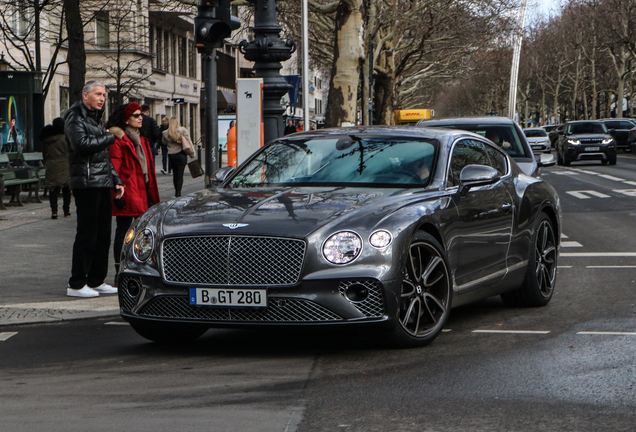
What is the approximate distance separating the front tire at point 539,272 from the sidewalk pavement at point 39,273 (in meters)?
3.04

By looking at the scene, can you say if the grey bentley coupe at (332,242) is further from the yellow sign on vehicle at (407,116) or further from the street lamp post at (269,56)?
the yellow sign on vehicle at (407,116)

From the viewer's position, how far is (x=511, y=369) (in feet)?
18.7

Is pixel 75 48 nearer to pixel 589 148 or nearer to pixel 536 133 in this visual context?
pixel 589 148

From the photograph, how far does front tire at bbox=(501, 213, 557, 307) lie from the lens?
26.4 feet

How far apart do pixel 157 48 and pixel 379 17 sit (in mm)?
17473

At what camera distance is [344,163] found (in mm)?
7180

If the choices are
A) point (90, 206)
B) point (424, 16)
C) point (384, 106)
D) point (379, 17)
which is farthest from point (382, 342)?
point (384, 106)

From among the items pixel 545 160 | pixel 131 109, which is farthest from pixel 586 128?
pixel 131 109

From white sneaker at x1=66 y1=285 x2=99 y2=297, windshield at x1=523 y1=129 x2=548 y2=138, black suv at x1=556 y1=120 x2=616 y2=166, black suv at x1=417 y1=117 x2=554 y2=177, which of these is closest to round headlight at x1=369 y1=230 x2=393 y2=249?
white sneaker at x1=66 y1=285 x2=99 y2=297

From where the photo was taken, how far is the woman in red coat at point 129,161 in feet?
30.6

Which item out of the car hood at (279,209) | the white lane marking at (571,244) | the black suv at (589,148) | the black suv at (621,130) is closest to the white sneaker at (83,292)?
the car hood at (279,209)

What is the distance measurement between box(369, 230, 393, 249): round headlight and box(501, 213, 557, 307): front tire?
2.29m

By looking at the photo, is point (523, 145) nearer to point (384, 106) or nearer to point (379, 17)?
point (379, 17)

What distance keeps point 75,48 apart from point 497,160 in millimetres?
14609
